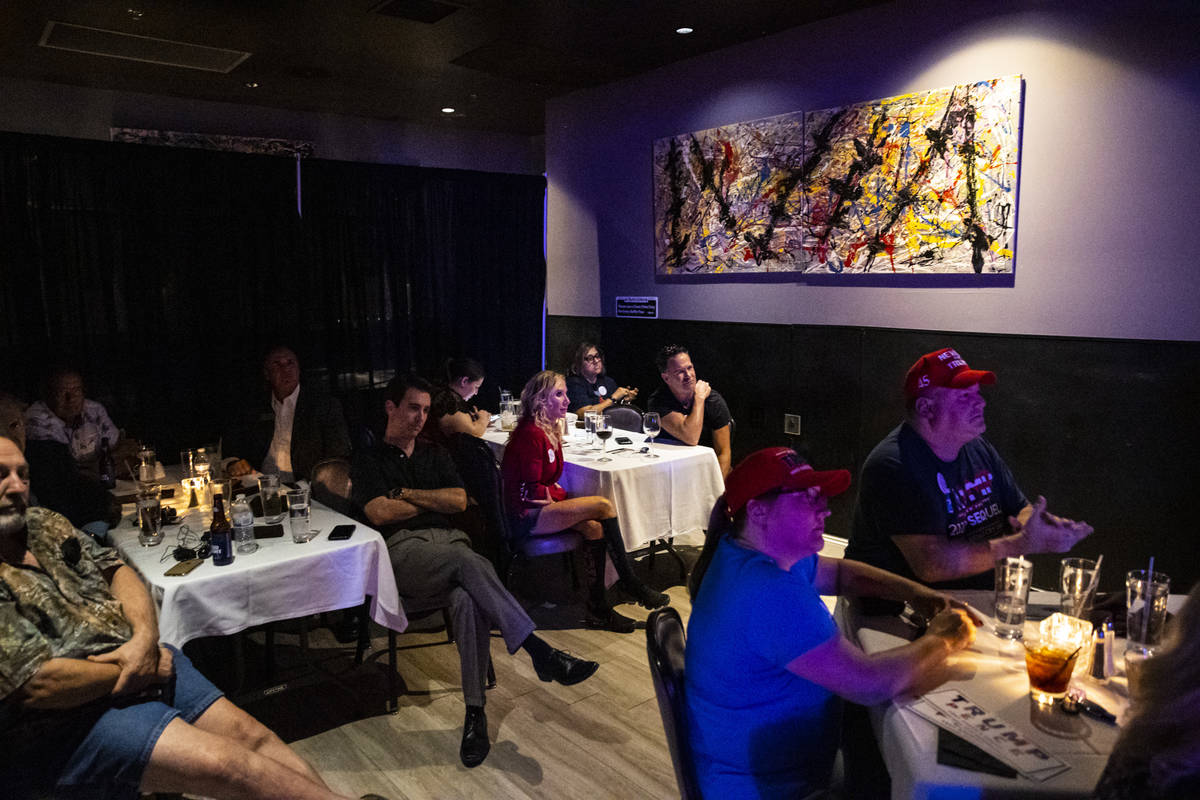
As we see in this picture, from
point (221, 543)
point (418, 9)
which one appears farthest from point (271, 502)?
point (418, 9)

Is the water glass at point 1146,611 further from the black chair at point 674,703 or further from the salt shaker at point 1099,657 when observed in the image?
the black chair at point 674,703

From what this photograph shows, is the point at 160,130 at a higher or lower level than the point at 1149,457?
higher

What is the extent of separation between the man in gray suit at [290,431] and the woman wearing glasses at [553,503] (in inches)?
41.9

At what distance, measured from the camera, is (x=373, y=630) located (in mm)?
4176

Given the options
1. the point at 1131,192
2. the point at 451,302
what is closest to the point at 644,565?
the point at 1131,192

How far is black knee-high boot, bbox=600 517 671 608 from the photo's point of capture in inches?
164

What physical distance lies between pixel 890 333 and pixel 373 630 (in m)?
3.37

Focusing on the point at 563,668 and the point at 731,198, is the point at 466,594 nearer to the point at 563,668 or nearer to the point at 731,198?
the point at 563,668

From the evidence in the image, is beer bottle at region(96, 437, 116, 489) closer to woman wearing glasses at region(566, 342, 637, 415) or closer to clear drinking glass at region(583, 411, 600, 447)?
clear drinking glass at region(583, 411, 600, 447)

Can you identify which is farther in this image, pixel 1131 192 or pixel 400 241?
pixel 400 241

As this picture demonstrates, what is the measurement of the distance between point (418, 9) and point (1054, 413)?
413cm

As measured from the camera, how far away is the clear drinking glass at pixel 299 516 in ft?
9.92

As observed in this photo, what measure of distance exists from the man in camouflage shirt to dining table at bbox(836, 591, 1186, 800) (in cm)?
157

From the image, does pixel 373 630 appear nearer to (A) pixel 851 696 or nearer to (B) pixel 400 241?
(A) pixel 851 696
